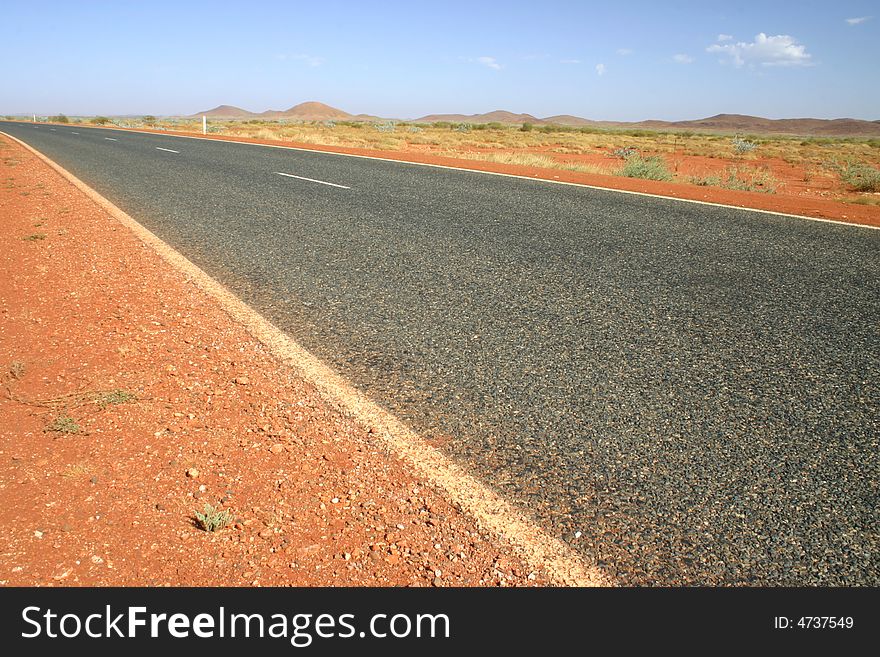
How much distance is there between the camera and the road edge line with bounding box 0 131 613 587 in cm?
195

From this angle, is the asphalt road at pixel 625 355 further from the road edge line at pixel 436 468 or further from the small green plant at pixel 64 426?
the small green plant at pixel 64 426

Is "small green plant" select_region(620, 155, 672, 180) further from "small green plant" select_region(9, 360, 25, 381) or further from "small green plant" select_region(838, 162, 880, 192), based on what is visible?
"small green plant" select_region(9, 360, 25, 381)

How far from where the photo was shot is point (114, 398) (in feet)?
9.53

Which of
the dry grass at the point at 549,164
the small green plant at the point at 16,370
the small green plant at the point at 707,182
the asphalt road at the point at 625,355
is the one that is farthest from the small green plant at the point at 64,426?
the dry grass at the point at 549,164

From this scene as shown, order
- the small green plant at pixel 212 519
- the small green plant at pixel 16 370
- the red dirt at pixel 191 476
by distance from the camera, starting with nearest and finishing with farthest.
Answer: the red dirt at pixel 191 476 → the small green plant at pixel 212 519 → the small green plant at pixel 16 370

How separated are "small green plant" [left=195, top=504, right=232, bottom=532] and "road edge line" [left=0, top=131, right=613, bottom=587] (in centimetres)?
71

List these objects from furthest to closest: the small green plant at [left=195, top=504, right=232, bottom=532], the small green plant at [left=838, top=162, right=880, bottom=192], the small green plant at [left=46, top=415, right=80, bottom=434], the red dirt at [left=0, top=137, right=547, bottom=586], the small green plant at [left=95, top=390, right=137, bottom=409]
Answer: the small green plant at [left=838, top=162, right=880, bottom=192], the small green plant at [left=95, top=390, right=137, bottom=409], the small green plant at [left=46, top=415, right=80, bottom=434], the small green plant at [left=195, top=504, right=232, bottom=532], the red dirt at [left=0, top=137, right=547, bottom=586]

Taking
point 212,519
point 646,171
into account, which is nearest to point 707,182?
point 646,171

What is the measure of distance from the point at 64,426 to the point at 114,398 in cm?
27

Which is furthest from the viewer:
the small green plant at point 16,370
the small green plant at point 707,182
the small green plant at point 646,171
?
the small green plant at point 646,171

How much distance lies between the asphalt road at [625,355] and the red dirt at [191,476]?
0.36 m

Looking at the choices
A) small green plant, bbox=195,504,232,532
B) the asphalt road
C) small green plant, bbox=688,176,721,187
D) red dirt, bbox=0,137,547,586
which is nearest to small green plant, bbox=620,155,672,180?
small green plant, bbox=688,176,721,187

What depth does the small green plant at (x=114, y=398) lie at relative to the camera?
2879 mm
